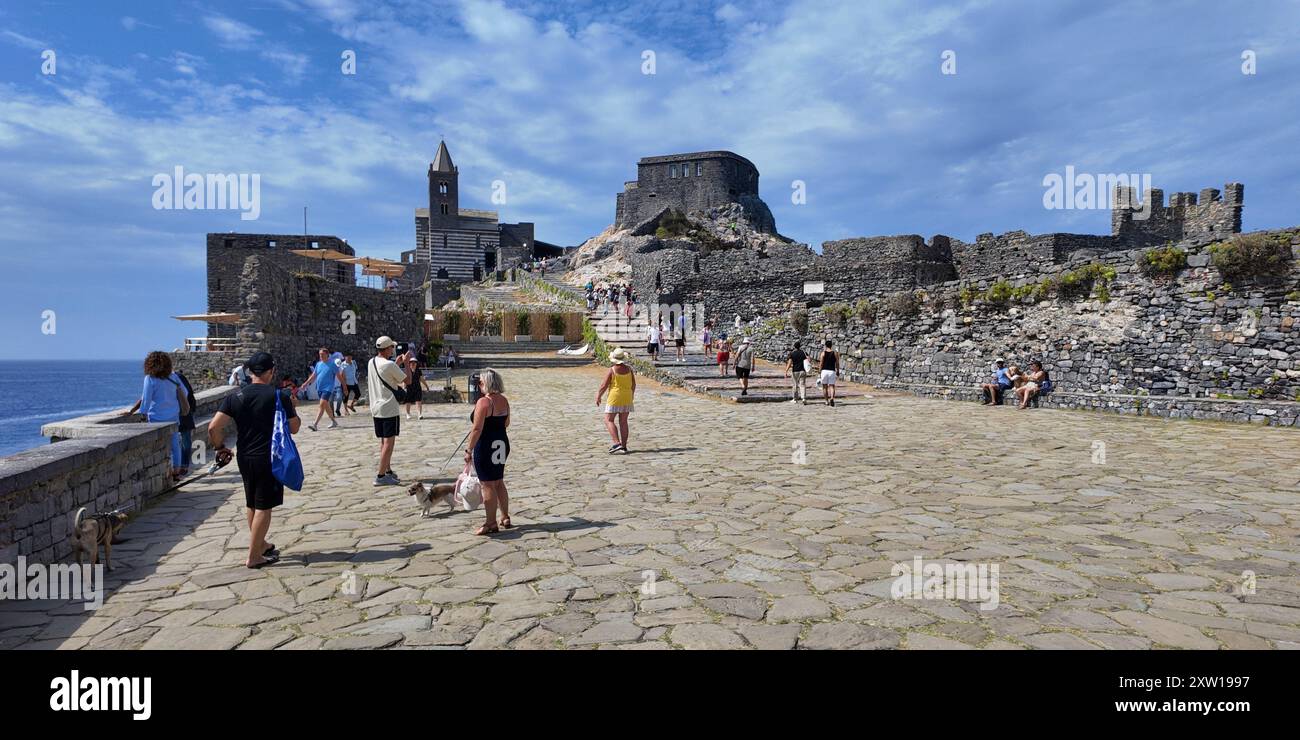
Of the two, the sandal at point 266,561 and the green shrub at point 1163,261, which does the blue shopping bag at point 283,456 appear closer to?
the sandal at point 266,561

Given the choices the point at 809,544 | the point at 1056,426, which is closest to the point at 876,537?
the point at 809,544

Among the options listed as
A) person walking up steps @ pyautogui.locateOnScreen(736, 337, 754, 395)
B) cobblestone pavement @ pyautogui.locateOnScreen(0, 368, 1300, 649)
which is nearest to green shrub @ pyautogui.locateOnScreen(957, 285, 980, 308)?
person walking up steps @ pyautogui.locateOnScreen(736, 337, 754, 395)

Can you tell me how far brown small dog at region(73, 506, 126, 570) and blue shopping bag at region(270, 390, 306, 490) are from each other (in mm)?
1268

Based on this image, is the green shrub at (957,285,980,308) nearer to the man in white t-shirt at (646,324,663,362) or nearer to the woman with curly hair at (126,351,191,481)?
the man in white t-shirt at (646,324,663,362)

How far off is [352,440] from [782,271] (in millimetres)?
24624

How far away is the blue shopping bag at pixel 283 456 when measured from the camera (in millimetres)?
5075

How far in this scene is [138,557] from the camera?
5.39m

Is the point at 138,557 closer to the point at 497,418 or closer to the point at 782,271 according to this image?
the point at 497,418

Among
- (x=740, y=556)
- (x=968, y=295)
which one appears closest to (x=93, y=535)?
(x=740, y=556)

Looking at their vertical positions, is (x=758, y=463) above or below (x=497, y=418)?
below

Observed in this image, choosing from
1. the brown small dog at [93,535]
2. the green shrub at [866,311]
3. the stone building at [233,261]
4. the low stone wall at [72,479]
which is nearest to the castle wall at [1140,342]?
the green shrub at [866,311]

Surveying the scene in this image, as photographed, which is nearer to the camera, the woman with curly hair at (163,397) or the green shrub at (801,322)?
the woman with curly hair at (163,397)

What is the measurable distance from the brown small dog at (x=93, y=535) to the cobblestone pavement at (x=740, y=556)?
0.76ft
